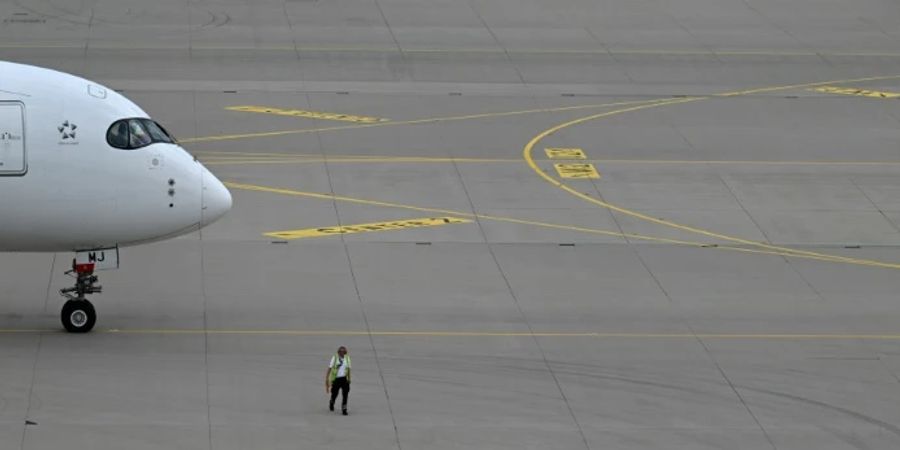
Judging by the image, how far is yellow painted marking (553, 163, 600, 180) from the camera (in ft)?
160

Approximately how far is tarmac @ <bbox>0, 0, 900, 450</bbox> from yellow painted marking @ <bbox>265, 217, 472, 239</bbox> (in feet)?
0.38

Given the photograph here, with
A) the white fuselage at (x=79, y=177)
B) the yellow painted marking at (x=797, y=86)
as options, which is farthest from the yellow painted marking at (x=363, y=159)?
the white fuselage at (x=79, y=177)

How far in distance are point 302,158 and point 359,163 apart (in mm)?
1547

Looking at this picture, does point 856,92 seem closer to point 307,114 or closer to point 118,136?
point 307,114

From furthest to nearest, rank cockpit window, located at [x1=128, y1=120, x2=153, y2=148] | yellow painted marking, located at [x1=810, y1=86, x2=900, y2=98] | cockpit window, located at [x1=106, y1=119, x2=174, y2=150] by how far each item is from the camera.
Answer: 1. yellow painted marking, located at [x1=810, y1=86, x2=900, y2=98]
2. cockpit window, located at [x1=128, y1=120, x2=153, y2=148]
3. cockpit window, located at [x1=106, y1=119, x2=174, y2=150]

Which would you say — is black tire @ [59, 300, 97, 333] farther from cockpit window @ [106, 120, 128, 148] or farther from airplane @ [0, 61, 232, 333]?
cockpit window @ [106, 120, 128, 148]

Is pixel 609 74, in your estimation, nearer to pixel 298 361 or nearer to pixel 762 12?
pixel 762 12

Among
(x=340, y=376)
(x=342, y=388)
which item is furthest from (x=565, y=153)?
(x=340, y=376)

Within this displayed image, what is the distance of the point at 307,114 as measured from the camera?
2099 inches

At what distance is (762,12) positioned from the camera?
69.8 m

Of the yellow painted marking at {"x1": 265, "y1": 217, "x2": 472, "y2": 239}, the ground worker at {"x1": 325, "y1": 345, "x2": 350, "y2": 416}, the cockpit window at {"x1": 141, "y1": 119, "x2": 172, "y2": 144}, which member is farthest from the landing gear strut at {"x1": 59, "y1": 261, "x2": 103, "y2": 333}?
the yellow painted marking at {"x1": 265, "y1": 217, "x2": 472, "y2": 239}

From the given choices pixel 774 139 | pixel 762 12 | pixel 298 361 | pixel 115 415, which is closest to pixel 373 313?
pixel 298 361

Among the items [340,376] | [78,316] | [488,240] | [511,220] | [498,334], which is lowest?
[511,220]

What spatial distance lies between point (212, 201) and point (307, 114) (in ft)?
59.2
